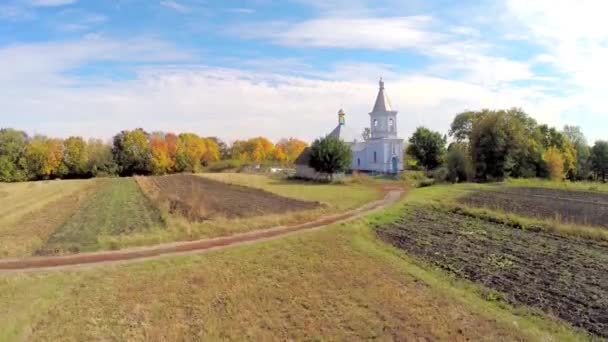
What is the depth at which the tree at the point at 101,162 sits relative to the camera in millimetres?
83938

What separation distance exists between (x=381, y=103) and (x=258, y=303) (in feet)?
181

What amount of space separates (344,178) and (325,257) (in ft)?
123

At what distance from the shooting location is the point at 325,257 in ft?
48.1

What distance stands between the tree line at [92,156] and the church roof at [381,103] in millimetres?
49486

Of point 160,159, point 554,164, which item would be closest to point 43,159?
point 160,159

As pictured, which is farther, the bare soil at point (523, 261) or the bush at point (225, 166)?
the bush at point (225, 166)

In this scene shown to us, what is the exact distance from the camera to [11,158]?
77.7 m

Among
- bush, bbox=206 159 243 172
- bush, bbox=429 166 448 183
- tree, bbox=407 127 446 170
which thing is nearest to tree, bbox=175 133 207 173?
bush, bbox=206 159 243 172

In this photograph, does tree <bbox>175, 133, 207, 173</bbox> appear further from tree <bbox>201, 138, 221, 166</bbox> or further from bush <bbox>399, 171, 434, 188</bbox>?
bush <bbox>399, 171, 434, 188</bbox>

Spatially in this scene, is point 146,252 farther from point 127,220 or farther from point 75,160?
point 75,160

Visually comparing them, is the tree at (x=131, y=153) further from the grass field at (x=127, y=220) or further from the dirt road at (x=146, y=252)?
the dirt road at (x=146, y=252)

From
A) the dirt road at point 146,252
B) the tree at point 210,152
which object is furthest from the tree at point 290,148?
the dirt road at point 146,252

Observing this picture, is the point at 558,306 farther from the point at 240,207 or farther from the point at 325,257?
the point at 240,207

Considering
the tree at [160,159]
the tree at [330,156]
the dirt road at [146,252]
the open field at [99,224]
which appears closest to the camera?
the dirt road at [146,252]
